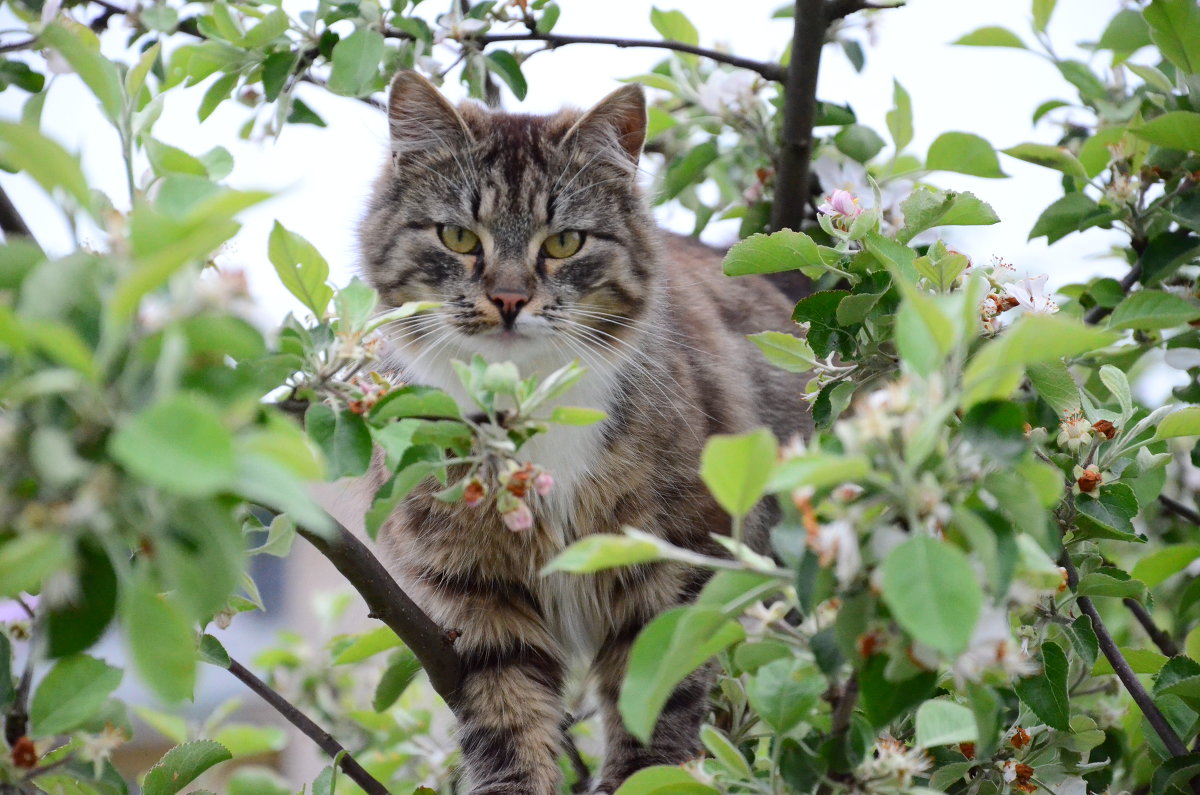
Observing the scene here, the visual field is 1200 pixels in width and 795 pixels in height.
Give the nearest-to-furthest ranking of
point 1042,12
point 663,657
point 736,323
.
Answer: point 663,657 < point 1042,12 < point 736,323

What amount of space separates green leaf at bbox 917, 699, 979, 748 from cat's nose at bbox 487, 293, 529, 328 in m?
1.00

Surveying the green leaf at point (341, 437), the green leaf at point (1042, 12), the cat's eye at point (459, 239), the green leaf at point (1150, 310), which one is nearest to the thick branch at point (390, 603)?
the green leaf at point (341, 437)

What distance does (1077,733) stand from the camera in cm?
142

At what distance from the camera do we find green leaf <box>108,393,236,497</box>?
57 centimetres

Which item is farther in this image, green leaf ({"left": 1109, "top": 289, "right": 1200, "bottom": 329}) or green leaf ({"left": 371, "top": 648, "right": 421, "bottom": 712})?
green leaf ({"left": 371, "top": 648, "right": 421, "bottom": 712})

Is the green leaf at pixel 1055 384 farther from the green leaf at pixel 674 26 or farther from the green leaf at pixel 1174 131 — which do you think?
the green leaf at pixel 674 26

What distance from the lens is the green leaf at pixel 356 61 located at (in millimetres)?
1676

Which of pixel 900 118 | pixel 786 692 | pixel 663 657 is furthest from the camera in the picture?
pixel 900 118

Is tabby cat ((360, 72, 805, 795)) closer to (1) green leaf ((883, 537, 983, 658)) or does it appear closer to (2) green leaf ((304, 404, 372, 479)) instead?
(2) green leaf ((304, 404, 372, 479))

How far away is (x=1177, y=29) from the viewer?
1.59 meters

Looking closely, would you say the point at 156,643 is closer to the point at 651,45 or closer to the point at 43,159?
the point at 43,159

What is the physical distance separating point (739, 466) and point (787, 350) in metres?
0.58

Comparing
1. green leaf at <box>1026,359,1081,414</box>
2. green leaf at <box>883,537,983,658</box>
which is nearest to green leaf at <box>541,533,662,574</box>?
green leaf at <box>883,537,983,658</box>

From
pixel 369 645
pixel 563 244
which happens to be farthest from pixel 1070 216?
pixel 369 645
